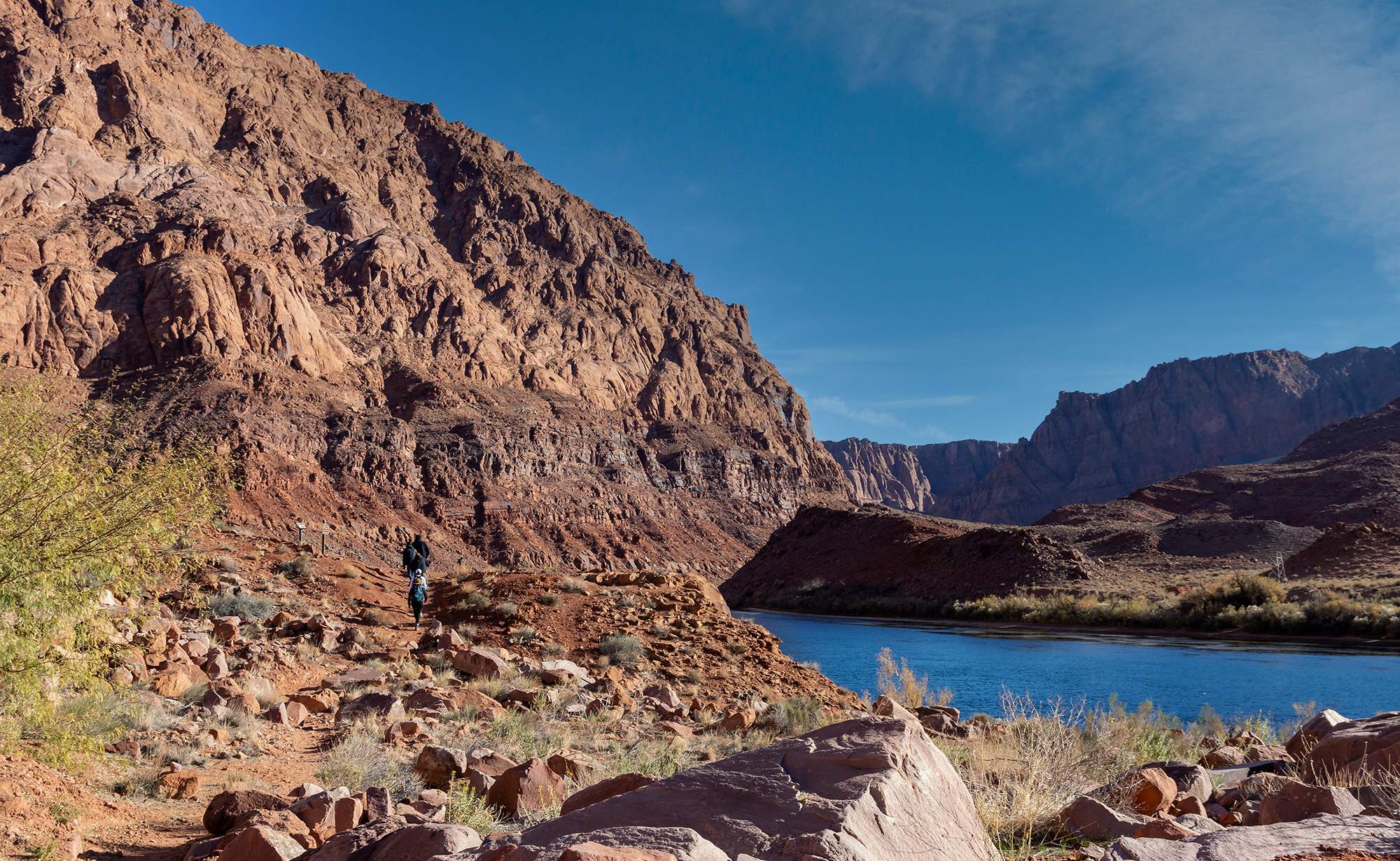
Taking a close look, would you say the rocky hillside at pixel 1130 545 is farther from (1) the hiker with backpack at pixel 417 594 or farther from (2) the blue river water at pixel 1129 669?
(1) the hiker with backpack at pixel 417 594

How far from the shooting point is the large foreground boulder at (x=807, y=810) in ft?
10.4

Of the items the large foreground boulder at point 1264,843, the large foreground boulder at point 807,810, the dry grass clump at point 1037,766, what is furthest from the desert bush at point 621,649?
the large foreground boulder at point 1264,843

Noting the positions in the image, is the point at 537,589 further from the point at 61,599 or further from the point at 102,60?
the point at 102,60

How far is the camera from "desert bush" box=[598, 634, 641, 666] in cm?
1520

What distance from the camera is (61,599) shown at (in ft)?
19.5

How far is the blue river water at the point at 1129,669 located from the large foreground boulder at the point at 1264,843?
11.8 m

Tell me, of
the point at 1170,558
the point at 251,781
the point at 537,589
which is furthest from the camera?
the point at 1170,558

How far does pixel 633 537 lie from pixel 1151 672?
60698 millimetres

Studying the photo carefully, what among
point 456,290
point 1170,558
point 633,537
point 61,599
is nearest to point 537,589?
point 61,599

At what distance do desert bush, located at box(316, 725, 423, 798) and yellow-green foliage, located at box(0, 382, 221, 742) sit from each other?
1998 millimetres

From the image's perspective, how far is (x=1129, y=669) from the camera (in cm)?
2800

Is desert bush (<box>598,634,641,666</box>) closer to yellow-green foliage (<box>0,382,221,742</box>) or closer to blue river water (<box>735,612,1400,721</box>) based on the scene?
blue river water (<box>735,612,1400,721</box>)

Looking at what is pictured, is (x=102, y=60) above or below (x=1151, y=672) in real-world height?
above

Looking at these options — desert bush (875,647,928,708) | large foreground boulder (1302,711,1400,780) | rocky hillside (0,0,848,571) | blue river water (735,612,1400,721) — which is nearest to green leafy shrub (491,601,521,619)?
desert bush (875,647,928,708)
